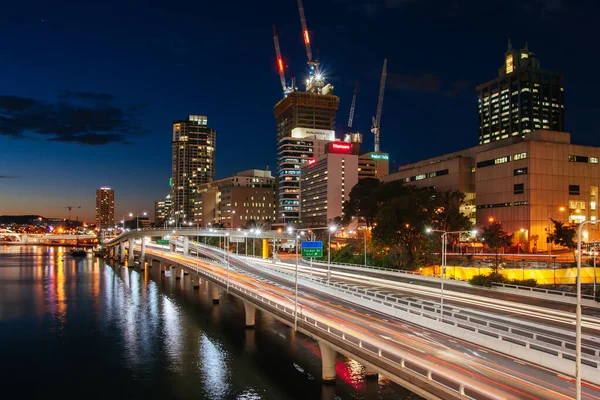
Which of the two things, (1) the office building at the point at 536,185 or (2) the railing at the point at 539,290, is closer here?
(2) the railing at the point at 539,290

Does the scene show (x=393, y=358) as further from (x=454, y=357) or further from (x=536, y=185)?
(x=536, y=185)

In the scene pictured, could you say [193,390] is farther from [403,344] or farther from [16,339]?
[16,339]

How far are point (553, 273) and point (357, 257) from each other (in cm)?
5016

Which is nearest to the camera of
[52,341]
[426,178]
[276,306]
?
[276,306]

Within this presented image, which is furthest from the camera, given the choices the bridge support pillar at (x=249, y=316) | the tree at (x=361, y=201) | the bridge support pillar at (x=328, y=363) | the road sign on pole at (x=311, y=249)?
the tree at (x=361, y=201)

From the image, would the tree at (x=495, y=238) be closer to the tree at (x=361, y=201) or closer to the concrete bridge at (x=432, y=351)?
the tree at (x=361, y=201)

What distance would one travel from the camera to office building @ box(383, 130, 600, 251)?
137 metres

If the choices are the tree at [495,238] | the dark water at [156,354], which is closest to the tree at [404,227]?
the tree at [495,238]

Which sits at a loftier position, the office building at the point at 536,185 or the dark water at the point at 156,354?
the office building at the point at 536,185

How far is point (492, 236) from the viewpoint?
385 feet

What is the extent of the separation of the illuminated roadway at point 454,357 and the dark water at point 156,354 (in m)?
5.19

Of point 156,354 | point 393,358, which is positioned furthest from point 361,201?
point 393,358

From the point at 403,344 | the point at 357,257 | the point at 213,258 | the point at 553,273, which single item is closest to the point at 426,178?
the point at 357,257

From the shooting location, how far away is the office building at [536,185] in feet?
451
